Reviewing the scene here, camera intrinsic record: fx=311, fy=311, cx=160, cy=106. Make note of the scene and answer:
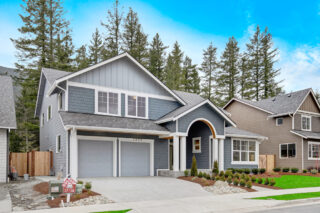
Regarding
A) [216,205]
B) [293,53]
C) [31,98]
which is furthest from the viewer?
[31,98]

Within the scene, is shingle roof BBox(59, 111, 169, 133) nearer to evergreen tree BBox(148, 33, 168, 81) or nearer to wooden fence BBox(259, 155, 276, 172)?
wooden fence BBox(259, 155, 276, 172)

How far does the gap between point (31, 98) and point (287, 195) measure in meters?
27.5

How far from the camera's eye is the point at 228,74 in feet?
148

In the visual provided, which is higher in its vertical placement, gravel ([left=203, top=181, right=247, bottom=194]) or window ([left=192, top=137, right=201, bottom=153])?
window ([left=192, top=137, right=201, bottom=153])

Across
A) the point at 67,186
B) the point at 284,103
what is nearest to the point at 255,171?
the point at 284,103

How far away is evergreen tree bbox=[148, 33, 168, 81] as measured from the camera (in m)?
42.5

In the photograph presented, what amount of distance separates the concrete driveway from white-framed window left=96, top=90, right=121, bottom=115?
200 inches

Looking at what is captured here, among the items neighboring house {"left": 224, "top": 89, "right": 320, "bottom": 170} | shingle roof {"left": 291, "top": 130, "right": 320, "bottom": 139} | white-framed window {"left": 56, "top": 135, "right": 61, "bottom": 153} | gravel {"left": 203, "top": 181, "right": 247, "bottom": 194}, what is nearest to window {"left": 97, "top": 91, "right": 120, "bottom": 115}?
white-framed window {"left": 56, "top": 135, "right": 61, "bottom": 153}

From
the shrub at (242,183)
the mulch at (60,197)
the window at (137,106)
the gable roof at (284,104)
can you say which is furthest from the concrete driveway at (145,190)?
the gable roof at (284,104)

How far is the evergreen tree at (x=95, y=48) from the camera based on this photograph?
40.4 m

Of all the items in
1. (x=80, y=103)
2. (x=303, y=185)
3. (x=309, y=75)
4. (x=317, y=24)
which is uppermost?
(x=317, y=24)

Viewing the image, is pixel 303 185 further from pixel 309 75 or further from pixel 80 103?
pixel 309 75

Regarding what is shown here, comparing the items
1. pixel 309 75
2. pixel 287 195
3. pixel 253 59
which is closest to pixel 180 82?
pixel 253 59

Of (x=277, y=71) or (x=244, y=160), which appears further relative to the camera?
(x=277, y=71)
